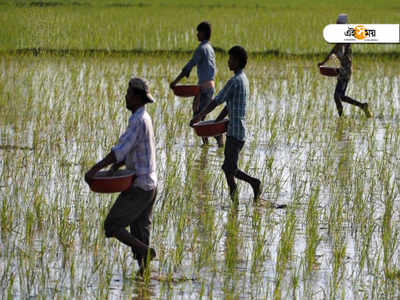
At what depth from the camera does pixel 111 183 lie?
439 cm

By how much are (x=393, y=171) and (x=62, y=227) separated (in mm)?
3707

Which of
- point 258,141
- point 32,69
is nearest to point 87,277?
point 258,141

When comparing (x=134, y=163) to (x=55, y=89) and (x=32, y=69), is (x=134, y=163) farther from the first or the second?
(x=32, y=69)

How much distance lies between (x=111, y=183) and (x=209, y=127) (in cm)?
180

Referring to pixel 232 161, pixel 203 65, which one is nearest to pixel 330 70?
pixel 203 65

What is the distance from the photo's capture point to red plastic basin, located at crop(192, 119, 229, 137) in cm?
605

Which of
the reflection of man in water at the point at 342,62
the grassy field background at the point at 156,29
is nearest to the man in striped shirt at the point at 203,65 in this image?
the reflection of man in water at the point at 342,62

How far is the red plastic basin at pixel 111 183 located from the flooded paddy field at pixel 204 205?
1.62 feet

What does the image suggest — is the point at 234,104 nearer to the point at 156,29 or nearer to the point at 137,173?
the point at 137,173

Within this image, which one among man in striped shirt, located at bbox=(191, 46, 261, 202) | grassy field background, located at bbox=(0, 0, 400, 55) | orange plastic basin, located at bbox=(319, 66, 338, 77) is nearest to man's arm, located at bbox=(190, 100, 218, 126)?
man in striped shirt, located at bbox=(191, 46, 261, 202)

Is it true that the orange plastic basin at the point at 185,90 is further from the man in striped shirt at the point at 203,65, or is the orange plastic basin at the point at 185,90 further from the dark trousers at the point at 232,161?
the dark trousers at the point at 232,161

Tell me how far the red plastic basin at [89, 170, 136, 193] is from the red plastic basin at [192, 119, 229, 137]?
1.60m

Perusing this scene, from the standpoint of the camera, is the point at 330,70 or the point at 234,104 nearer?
the point at 234,104

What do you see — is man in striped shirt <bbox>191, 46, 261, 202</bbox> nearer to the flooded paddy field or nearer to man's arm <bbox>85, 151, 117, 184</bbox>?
the flooded paddy field
